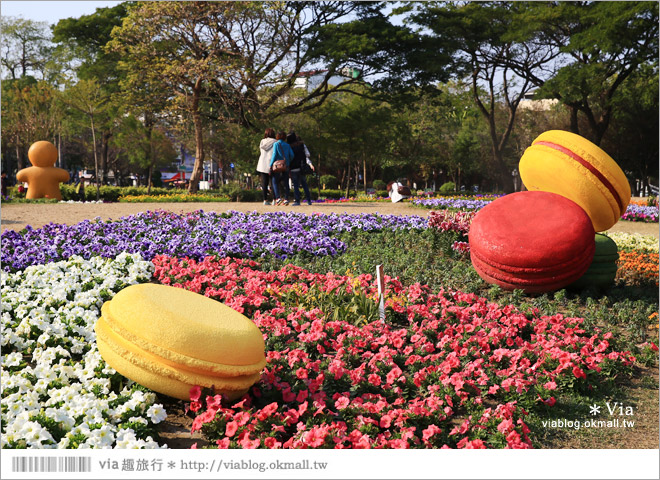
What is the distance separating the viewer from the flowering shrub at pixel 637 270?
7.27 meters

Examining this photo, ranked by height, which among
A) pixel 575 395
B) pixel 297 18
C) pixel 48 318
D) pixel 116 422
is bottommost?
pixel 575 395

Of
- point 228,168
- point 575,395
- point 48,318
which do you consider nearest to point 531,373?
point 575,395

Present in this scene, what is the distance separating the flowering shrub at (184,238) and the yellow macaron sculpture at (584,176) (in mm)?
2717

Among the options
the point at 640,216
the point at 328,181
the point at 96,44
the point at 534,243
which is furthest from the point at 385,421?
the point at 328,181

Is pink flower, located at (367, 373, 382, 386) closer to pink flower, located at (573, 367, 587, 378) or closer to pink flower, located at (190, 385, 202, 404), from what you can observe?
pink flower, located at (190, 385, 202, 404)

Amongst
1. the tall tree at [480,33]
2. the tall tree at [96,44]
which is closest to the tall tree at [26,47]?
the tall tree at [96,44]

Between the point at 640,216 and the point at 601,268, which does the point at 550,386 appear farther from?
the point at 640,216

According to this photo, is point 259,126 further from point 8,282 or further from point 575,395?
point 575,395

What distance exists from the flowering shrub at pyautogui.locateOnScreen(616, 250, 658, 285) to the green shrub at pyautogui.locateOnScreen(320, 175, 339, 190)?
3030 centimetres

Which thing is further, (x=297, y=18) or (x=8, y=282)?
(x=297, y=18)

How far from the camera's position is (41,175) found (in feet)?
62.8

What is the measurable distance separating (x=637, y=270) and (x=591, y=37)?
48.0ft

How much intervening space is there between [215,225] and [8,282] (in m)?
3.02

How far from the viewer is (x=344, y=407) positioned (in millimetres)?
3451
